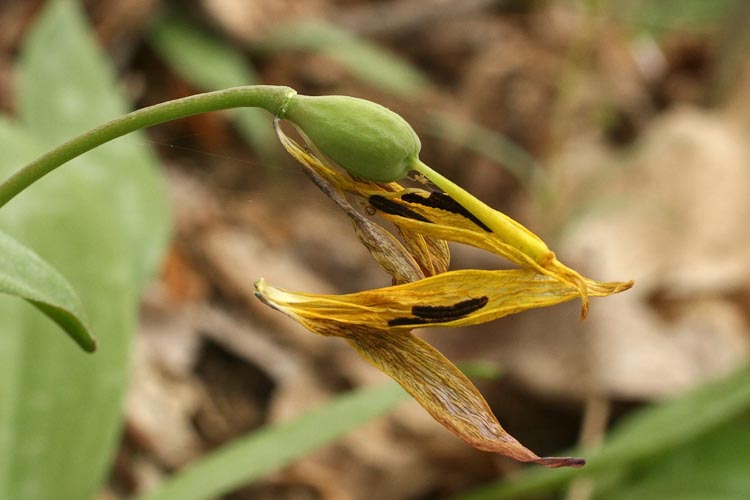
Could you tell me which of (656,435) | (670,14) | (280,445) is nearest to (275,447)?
(280,445)

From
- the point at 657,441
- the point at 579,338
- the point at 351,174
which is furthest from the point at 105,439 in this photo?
the point at 579,338

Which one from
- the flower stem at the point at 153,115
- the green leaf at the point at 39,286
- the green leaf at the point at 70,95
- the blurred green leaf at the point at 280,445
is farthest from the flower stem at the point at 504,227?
the green leaf at the point at 70,95

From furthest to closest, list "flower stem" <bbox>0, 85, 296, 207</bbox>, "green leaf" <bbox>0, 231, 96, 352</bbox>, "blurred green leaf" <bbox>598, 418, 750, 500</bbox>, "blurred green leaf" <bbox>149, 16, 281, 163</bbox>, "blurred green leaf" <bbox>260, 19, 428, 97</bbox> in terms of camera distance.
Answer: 1. "blurred green leaf" <bbox>260, 19, 428, 97</bbox>
2. "blurred green leaf" <bbox>149, 16, 281, 163</bbox>
3. "blurred green leaf" <bbox>598, 418, 750, 500</bbox>
4. "green leaf" <bbox>0, 231, 96, 352</bbox>
5. "flower stem" <bbox>0, 85, 296, 207</bbox>

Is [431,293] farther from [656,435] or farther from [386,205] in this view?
[656,435]

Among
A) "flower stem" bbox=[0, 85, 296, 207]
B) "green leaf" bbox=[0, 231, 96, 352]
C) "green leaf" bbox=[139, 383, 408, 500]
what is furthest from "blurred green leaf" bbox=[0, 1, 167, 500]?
"flower stem" bbox=[0, 85, 296, 207]

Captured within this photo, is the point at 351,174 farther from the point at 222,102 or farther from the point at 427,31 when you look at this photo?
the point at 427,31

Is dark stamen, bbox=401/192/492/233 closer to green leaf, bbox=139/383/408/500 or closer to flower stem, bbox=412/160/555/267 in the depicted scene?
flower stem, bbox=412/160/555/267

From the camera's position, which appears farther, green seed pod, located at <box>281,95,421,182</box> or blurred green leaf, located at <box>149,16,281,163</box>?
blurred green leaf, located at <box>149,16,281,163</box>
